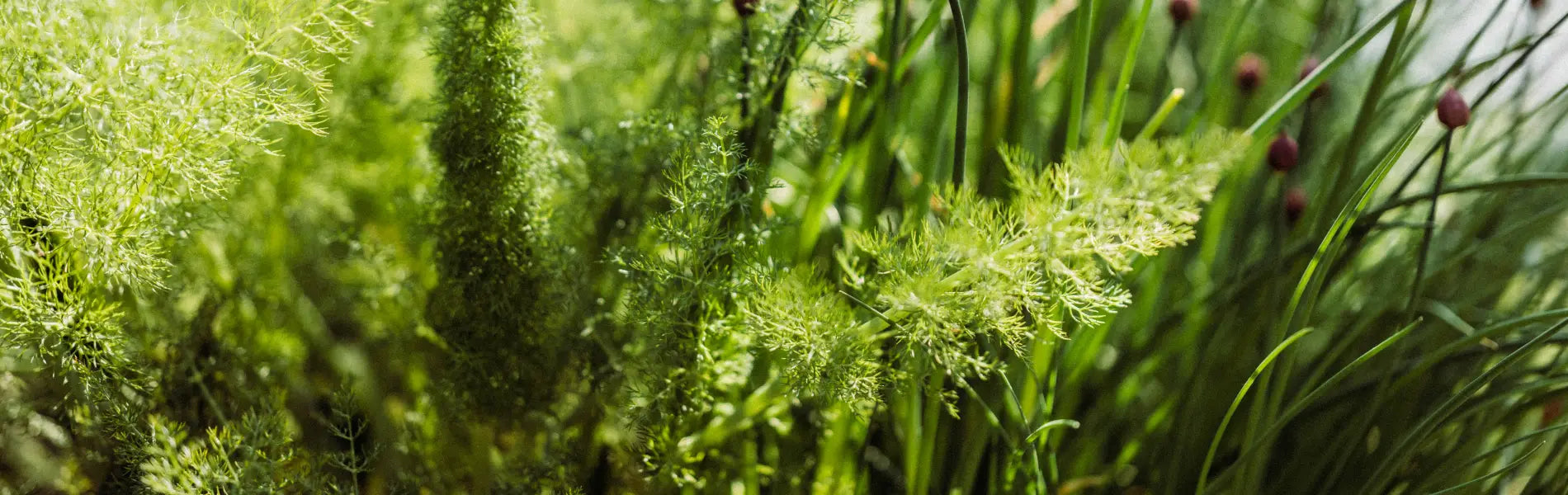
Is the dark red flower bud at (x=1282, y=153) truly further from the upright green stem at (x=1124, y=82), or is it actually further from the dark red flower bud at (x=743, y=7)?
the dark red flower bud at (x=743, y=7)

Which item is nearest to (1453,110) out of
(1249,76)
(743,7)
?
(1249,76)

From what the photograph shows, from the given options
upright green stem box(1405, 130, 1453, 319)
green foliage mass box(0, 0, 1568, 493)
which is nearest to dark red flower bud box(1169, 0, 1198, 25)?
green foliage mass box(0, 0, 1568, 493)

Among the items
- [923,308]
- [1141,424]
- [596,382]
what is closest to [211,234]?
[596,382]

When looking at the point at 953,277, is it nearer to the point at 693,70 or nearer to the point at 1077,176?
the point at 1077,176

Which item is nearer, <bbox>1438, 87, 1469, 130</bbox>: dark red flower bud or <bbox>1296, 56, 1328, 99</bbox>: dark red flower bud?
<bbox>1438, 87, 1469, 130</bbox>: dark red flower bud

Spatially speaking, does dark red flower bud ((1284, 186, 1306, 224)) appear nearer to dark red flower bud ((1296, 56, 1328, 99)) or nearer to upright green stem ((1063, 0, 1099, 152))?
dark red flower bud ((1296, 56, 1328, 99))

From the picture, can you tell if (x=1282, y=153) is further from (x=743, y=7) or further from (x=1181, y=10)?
(x=743, y=7)

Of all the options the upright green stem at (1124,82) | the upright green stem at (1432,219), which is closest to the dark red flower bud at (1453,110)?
the upright green stem at (1432,219)
